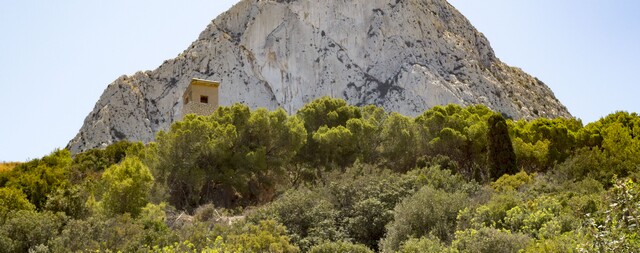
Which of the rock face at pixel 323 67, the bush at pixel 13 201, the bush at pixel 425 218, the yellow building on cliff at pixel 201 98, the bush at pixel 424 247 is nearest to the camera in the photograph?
the bush at pixel 424 247

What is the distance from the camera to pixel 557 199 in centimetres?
2042

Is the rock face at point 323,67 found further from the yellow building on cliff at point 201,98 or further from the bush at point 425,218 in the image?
the bush at point 425,218

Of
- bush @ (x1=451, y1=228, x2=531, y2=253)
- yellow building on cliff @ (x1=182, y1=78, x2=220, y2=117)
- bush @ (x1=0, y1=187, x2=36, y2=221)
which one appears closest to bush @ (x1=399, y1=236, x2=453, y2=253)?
bush @ (x1=451, y1=228, x2=531, y2=253)

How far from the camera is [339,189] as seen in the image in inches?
951

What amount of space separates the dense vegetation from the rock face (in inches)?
871

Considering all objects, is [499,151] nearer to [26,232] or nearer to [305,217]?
[305,217]

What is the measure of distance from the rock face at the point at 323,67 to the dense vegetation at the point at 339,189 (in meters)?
22.1

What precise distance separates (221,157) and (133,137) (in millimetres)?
33117

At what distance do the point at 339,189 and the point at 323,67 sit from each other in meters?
39.2

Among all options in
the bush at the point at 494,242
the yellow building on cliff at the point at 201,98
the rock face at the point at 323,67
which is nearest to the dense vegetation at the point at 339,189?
the bush at the point at 494,242

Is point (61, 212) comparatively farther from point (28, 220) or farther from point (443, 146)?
point (443, 146)

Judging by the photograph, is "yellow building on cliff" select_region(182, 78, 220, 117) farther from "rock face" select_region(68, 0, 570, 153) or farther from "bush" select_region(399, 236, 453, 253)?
"bush" select_region(399, 236, 453, 253)

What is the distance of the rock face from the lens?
195 ft

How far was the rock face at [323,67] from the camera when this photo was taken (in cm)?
5931
